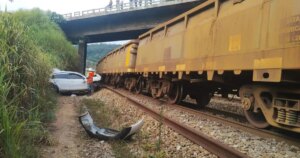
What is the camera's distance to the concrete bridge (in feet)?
119

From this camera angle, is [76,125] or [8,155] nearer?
[8,155]

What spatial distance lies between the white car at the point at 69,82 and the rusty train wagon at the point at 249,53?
31.9 feet

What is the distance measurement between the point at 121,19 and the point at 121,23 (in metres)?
0.43

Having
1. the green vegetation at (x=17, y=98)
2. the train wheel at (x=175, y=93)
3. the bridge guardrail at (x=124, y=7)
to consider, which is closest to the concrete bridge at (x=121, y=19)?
the bridge guardrail at (x=124, y=7)

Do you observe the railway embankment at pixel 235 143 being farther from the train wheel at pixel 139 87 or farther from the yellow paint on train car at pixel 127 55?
the yellow paint on train car at pixel 127 55

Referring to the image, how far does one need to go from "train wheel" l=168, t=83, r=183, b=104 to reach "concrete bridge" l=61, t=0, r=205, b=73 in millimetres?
20640

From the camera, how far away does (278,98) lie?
7102mm

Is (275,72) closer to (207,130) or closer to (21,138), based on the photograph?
(207,130)

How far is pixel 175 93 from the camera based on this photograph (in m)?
13.5

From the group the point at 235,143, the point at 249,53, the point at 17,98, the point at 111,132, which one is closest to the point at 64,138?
the point at 111,132

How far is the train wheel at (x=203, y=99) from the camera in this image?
12.8 meters

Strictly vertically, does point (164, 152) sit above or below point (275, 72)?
below

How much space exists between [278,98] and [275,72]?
0.63 m

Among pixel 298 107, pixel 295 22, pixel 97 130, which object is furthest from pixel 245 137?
pixel 97 130
